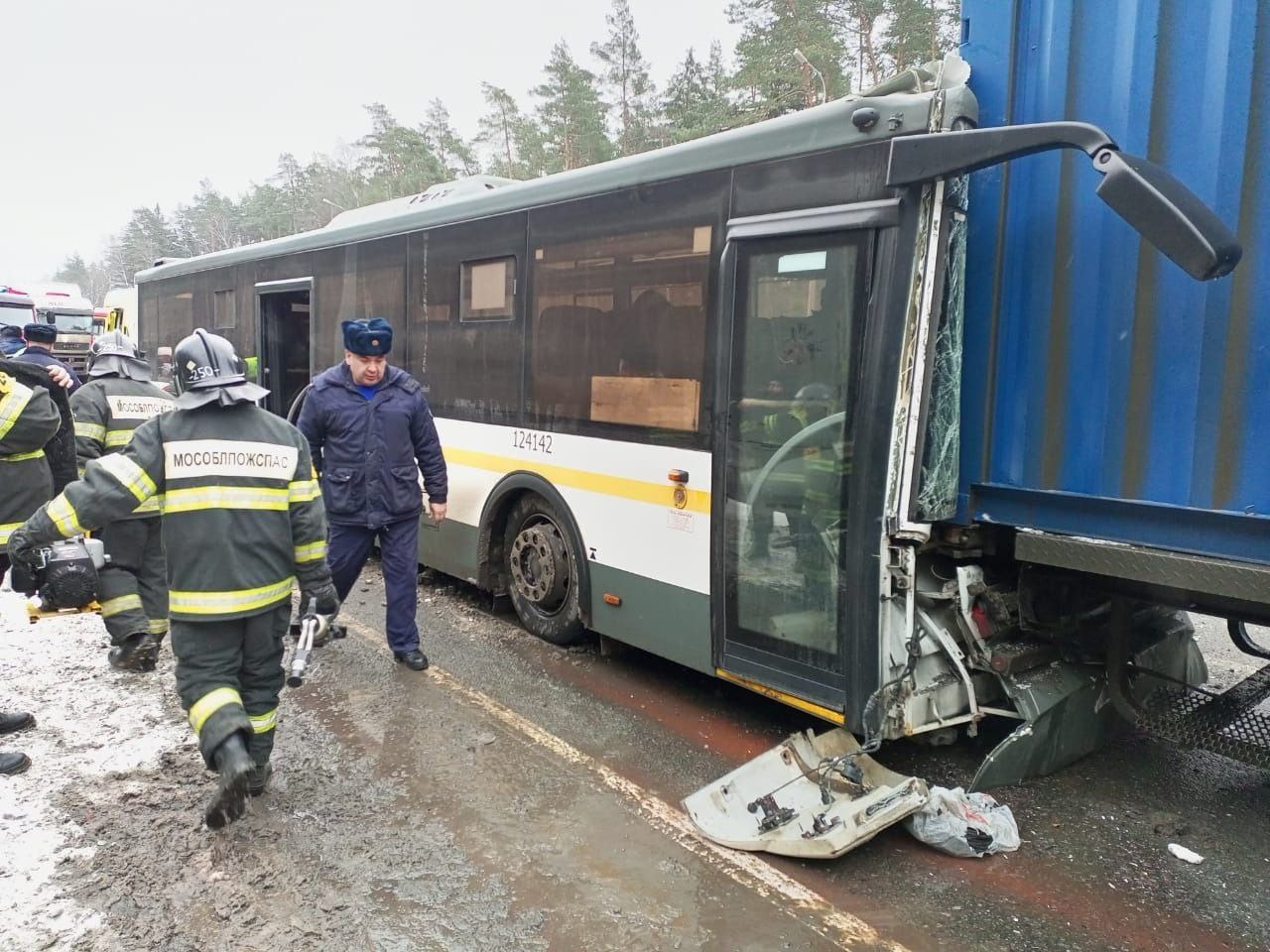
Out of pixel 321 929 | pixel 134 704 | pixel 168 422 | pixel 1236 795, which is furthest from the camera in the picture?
pixel 134 704

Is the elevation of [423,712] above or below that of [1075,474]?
below

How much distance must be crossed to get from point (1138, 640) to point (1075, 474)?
1.31m

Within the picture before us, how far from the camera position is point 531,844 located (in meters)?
3.25

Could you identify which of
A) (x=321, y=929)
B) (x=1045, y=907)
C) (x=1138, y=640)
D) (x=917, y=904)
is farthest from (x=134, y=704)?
(x=1138, y=640)

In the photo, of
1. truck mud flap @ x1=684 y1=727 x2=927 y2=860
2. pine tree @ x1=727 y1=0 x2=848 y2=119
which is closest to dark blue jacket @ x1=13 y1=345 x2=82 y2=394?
truck mud flap @ x1=684 y1=727 x2=927 y2=860

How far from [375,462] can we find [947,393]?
3019 mm

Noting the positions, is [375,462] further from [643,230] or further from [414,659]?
[643,230]

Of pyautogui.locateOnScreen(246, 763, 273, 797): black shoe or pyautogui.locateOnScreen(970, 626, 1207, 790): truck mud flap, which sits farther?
pyautogui.locateOnScreen(970, 626, 1207, 790): truck mud flap

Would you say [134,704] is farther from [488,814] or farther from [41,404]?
A: [488,814]

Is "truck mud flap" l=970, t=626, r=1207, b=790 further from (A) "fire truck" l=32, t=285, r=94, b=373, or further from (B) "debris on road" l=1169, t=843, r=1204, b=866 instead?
(A) "fire truck" l=32, t=285, r=94, b=373

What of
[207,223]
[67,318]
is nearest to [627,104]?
[67,318]

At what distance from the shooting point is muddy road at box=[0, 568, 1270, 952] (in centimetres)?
279

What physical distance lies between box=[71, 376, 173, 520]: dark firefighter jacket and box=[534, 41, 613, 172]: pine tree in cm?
2304

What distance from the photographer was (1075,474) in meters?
3.24
